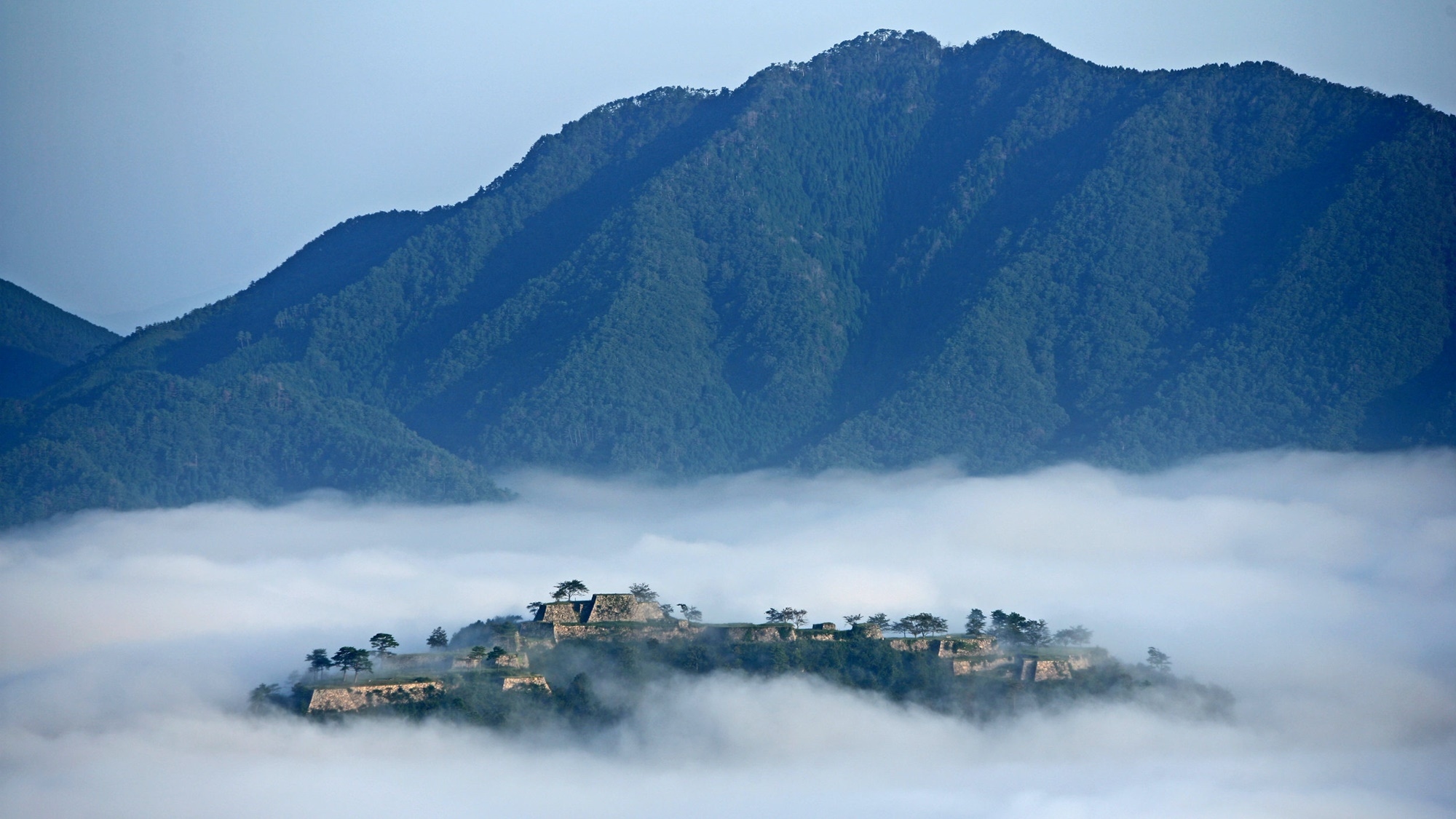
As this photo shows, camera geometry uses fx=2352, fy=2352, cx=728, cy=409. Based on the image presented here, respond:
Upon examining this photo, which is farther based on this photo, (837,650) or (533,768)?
(837,650)

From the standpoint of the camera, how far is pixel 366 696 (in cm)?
12756

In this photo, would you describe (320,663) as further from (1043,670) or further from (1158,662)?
(1158,662)

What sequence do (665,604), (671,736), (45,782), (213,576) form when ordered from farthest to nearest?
(213,576) → (665,604) → (671,736) → (45,782)

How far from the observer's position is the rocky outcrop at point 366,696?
127 m

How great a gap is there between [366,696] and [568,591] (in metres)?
20.2

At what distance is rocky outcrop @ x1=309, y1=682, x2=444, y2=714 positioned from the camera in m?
127

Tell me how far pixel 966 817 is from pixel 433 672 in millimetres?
31269

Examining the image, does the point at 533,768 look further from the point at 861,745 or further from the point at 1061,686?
the point at 1061,686

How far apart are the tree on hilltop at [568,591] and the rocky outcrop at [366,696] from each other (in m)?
16.6

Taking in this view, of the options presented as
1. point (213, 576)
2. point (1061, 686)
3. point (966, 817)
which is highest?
point (213, 576)

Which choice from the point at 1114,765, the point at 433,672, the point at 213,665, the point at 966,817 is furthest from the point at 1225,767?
the point at 213,665

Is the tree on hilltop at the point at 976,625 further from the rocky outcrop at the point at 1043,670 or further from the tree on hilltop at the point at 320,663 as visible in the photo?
the tree on hilltop at the point at 320,663

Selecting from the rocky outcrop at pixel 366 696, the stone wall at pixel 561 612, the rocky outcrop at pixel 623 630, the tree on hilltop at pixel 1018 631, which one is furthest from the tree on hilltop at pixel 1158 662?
the rocky outcrop at pixel 366 696

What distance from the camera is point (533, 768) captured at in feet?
415
